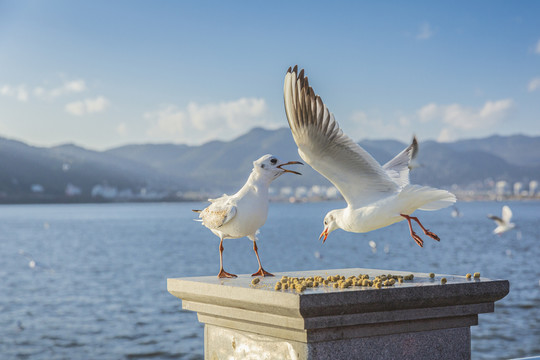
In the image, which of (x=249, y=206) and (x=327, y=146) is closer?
(x=327, y=146)

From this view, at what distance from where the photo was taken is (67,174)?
128 meters

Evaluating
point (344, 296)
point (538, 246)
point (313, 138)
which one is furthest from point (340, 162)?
point (538, 246)

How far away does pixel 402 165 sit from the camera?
6.08 m

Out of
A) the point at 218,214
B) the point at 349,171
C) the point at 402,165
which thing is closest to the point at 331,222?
the point at 349,171

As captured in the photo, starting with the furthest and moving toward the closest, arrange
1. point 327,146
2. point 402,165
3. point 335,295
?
point 402,165 → point 327,146 → point 335,295

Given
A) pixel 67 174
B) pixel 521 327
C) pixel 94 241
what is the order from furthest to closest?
pixel 67 174, pixel 94 241, pixel 521 327

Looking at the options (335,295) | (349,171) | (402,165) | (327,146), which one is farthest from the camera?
(402,165)

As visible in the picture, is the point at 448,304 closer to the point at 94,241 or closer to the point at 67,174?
the point at 94,241

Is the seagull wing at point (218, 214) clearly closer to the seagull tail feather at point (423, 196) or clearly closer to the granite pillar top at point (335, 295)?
the granite pillar top at point (335, 295)

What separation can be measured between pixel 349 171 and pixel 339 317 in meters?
1.33

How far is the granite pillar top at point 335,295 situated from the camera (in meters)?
4.02

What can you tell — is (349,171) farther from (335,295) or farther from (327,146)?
(335,295)

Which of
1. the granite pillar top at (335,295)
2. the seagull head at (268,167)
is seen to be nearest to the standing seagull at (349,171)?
the seagull head at (268,167)

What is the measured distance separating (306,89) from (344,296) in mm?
1553
